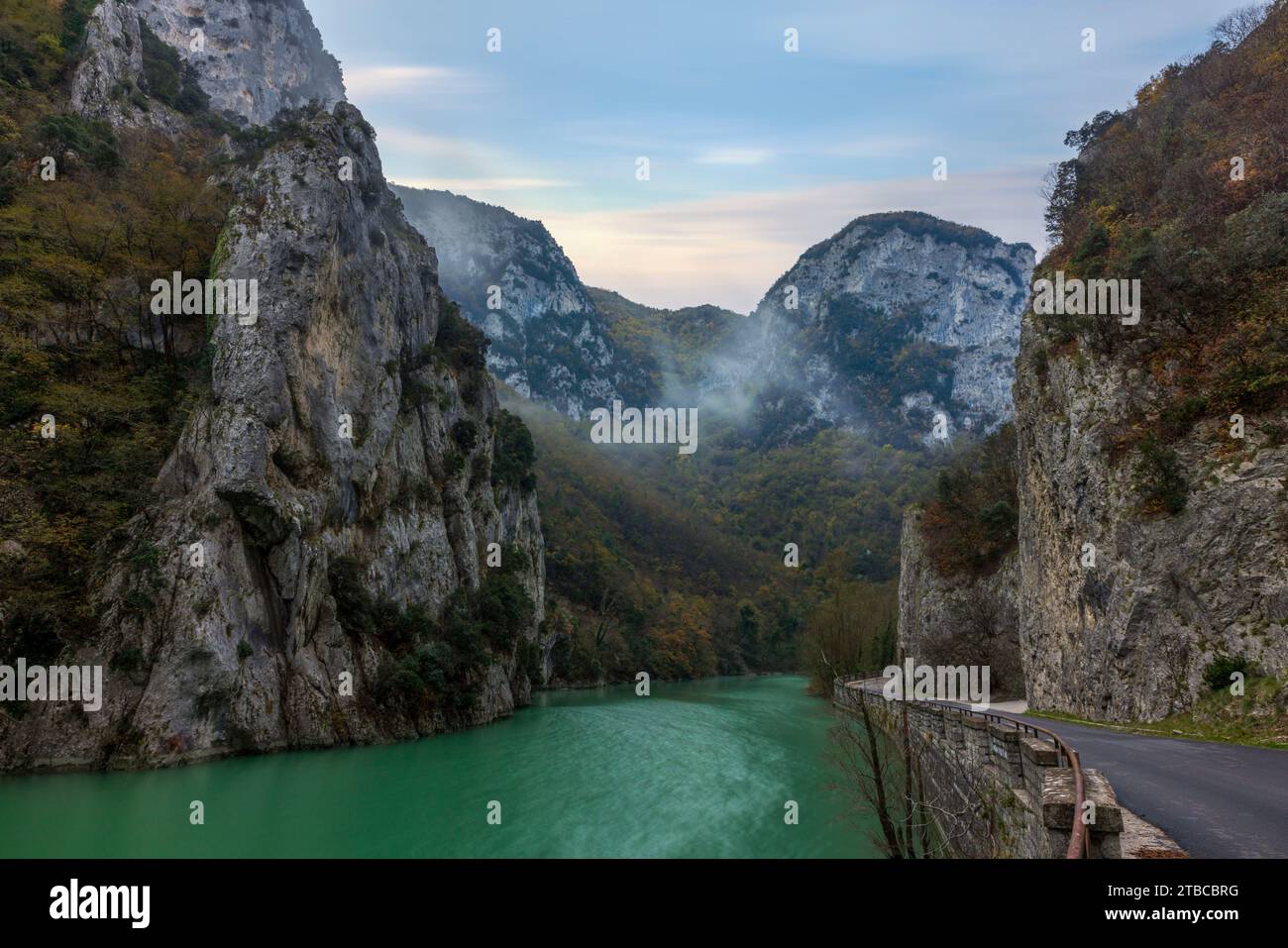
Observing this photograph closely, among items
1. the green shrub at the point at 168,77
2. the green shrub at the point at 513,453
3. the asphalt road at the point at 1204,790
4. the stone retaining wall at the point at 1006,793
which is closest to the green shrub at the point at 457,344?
the green shrub at the point at 513,453

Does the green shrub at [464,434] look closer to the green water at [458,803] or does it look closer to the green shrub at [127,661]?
the green water at [458,803]

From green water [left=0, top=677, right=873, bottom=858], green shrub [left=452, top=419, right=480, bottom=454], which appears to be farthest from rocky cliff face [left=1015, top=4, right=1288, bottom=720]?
green shrub [left=452, top=419, right=480, bottom=454]

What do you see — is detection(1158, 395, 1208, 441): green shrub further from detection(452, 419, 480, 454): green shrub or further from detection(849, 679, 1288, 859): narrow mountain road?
detection(452, 419, 480, 454): green shrub

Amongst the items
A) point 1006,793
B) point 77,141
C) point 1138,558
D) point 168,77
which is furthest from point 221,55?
point 1006,793

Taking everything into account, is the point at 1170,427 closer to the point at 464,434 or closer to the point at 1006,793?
the point at 1006,793

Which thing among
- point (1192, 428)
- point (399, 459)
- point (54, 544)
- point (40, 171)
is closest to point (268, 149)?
point (40, 171)

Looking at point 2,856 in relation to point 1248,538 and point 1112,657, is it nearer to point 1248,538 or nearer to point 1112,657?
point 1112,657
